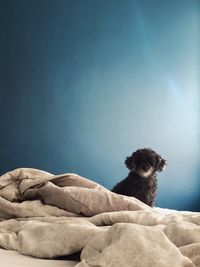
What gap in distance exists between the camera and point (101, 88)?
3.42 metres

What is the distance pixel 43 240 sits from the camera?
105 centimetres

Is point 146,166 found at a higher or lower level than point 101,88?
lower

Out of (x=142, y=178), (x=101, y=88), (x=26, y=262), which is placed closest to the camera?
(x=26, y=262)

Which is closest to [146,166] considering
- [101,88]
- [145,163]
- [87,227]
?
[145,163]

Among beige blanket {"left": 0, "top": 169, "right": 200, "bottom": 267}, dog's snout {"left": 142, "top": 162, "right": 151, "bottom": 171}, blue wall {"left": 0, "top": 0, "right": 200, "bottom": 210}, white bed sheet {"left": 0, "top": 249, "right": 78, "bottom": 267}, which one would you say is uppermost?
blue wall {"left": 0, "top": 0, "right": 200, "bottom": 210}

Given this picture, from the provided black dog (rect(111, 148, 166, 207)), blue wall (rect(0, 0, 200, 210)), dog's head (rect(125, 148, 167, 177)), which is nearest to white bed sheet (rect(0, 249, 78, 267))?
black dog (rect(111, 148, 166, 207))

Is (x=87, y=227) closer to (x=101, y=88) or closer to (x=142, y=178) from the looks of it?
(x=142, y=178)

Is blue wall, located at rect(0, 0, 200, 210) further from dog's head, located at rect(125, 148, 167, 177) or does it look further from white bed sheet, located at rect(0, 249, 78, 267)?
white bed sheet, located at rect(0, 249, 78, 267)

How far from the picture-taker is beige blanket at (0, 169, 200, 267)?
0.85 m

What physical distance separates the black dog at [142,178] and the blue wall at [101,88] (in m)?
0.68

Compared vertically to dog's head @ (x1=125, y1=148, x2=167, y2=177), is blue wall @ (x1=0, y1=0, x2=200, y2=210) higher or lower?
higher

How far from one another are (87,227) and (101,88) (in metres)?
2.45

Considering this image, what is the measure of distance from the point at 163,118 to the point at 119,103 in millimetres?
412

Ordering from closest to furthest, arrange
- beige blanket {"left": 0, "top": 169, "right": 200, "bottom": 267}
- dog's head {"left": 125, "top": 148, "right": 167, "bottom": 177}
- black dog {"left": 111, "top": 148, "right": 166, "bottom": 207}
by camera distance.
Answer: beige blanket {"left": 0, "top": 169, "right": 200, "bottom": 267}, black dog {"left": 111, "top": 148, "right": 166, "bottom": 207}, dog's head {"left": 125, "top": 148, "right": 167, "bottom": 177}
